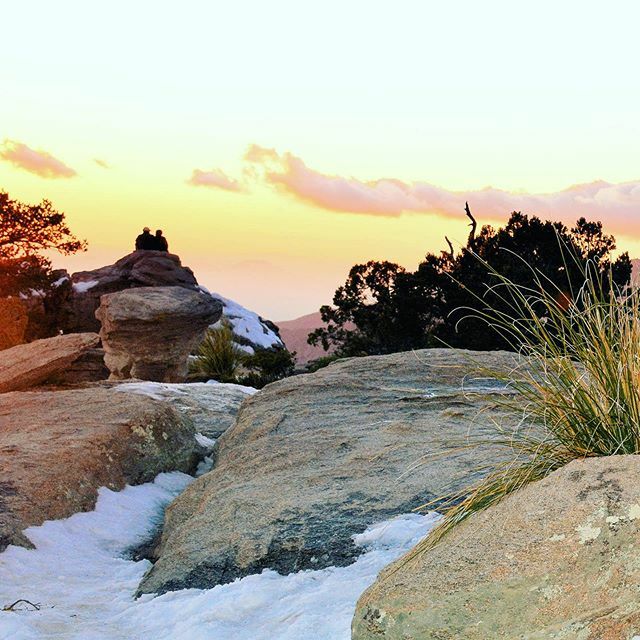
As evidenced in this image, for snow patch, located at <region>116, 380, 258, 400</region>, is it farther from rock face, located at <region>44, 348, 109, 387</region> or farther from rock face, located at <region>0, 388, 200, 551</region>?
rock face, located at <region>44, 348, 109, 387</region>

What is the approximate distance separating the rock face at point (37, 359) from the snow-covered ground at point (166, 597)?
9098mm

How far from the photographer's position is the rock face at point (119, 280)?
3456 cm

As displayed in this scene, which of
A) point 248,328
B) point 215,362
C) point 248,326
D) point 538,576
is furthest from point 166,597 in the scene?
point 248,326

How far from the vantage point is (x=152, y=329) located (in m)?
19.2

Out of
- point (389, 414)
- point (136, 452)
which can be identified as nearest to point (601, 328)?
point (389, 414)

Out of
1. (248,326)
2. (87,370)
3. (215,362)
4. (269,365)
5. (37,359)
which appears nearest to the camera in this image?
(37,359)

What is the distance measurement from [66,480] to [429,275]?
61.0 feet

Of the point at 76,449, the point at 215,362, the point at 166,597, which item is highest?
the point at 76,449

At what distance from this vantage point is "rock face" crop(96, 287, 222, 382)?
18922mm

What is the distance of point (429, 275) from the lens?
24625 mm

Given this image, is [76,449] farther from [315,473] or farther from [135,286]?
[135,286]

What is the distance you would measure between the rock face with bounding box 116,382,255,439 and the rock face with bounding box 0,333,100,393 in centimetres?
330

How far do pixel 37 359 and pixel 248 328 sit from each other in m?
20.3

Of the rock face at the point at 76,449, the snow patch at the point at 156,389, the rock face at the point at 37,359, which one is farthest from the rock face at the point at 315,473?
the rock face at the point at 37,359
